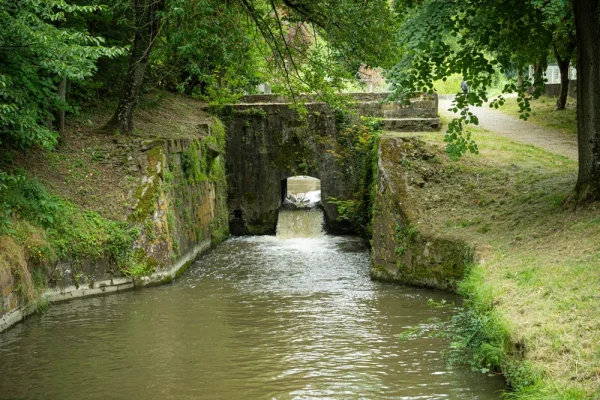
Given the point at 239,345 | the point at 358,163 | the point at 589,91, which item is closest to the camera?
the point at 239,345

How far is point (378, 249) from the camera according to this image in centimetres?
1568

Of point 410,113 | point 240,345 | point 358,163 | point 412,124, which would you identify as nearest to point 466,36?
point 240,345

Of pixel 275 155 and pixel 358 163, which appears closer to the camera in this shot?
pixel 358 163

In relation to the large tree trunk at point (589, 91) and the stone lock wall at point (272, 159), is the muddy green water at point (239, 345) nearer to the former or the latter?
the large tree trunk at point (589, 91)

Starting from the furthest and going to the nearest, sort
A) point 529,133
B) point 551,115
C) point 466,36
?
point 551,115
point 529,133
point 466,36

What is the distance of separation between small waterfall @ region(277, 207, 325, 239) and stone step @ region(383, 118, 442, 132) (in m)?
3.92

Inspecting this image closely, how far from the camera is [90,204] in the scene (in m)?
15.3

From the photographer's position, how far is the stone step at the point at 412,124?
21.1 metres

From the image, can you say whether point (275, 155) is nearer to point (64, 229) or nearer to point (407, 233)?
point (407, 233)

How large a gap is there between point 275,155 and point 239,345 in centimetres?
1287

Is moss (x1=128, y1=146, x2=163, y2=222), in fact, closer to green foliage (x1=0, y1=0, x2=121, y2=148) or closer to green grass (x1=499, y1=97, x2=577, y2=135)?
green foliage (x1=0, y1=0, x2=121, y2=148)

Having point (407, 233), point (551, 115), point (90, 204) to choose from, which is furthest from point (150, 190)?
point (551, 115)

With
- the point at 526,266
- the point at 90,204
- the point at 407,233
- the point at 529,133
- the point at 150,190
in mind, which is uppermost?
the point at 529,133

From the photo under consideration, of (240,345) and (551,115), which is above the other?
(551,115)
